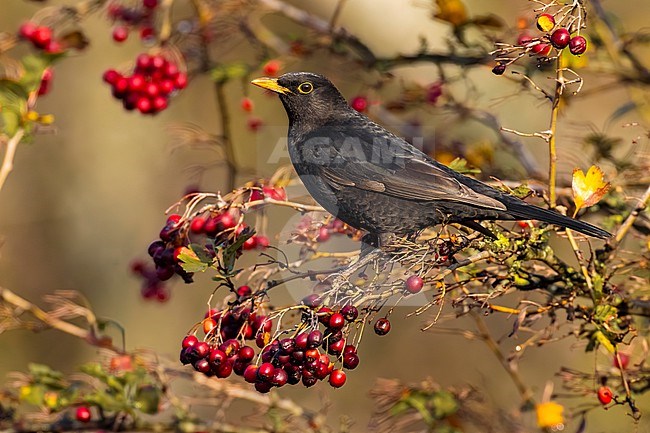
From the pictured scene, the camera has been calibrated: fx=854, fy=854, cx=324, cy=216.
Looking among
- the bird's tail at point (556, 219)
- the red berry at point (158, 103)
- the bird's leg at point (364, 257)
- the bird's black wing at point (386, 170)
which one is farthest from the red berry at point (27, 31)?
the bird's tail at point (556, 219)

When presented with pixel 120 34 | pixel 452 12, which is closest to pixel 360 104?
pixel 452 12

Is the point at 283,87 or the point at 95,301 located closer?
the point at 283,87

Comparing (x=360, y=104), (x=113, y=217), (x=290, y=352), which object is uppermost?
(x=290, y=352)

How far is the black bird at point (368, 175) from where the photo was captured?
9.53ft

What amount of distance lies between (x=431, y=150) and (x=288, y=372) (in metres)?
1.96

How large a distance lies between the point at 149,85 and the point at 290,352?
211 centimetres

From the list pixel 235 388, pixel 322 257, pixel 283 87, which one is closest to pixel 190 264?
pixel 322 257

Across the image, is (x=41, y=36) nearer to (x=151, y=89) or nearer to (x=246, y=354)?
(x=151, y=89)

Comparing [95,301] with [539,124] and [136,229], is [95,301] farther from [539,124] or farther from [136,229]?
[539,124]

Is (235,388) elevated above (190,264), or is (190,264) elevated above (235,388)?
(190,264)

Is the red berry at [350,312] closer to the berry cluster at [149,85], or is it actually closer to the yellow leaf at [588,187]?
the yellow leaf at [588,187]

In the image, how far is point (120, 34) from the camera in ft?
13.8

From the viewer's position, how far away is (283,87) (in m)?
3.53

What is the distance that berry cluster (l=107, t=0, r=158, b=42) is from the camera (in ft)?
13.3
